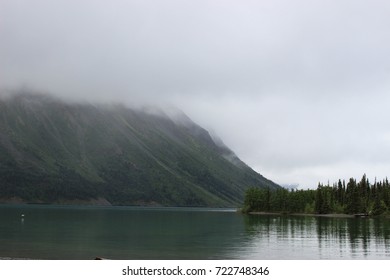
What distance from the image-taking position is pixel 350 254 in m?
90.9

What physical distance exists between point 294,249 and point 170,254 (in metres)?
30.2

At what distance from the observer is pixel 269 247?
103625 mm

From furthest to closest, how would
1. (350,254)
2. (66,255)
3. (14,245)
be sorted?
(14,245) < (350,254) < (66,255)
